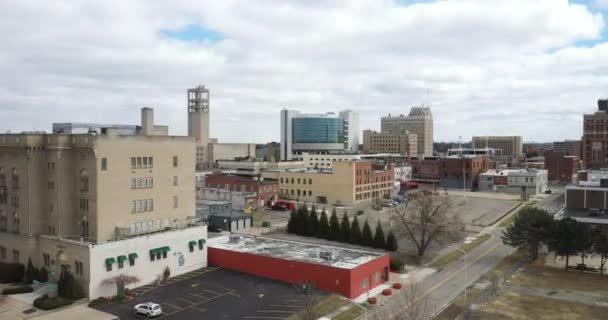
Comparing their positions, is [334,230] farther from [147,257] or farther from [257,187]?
[257,187]

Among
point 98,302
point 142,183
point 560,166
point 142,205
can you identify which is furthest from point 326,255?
point 560,166

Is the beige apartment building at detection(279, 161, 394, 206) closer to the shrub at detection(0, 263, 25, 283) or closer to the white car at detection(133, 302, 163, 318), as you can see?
the shrub at detection(0, 263, 25, 283)

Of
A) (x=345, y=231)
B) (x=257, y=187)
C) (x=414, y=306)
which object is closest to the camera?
(x=414, y=306)

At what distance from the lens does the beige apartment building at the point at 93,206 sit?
43.6 metres

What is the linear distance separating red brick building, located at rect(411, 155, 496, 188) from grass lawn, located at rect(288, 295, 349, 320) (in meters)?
101

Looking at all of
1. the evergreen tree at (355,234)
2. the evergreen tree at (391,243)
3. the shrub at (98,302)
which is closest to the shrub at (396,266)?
the evergreen tree at (391,243)

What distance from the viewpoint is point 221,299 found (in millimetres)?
40406

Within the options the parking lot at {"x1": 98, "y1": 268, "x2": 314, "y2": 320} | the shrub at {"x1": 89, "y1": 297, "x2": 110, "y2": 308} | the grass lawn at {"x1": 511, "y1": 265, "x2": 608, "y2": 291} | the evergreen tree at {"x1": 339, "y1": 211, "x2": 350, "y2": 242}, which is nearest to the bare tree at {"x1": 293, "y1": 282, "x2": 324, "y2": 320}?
the parking lot at {"x1": 98, "y1": 268, "x2": 314, "y2": 320}

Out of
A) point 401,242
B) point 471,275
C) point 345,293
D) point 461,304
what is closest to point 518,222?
point 471,275

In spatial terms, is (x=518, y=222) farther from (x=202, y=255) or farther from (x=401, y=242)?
(x=202, y=255)

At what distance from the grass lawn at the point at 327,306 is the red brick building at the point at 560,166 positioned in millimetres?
143858

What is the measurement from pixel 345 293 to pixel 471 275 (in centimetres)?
1525

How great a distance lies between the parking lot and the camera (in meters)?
37.0

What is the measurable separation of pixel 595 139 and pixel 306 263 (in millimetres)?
163090
